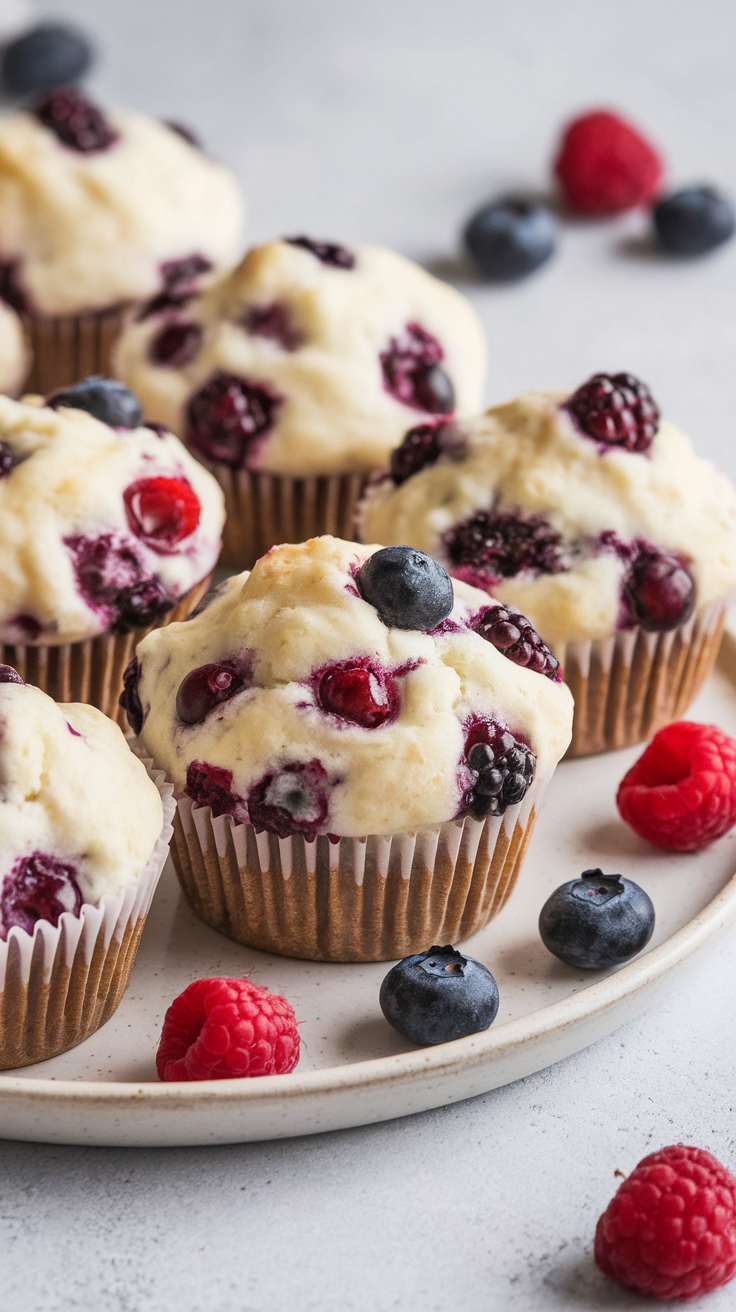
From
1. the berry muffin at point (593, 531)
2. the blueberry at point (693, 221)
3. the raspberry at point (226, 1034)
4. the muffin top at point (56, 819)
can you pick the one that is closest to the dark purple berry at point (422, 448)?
the berry muffin at point (593, 531)

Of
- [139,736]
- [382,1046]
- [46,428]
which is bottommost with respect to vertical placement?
[382,1046]

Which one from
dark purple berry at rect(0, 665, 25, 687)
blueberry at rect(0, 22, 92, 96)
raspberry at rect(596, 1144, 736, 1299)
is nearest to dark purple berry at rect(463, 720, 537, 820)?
raspberry at rect(596, 1144, 736, 1299)

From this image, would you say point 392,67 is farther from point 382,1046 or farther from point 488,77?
point 382,1046

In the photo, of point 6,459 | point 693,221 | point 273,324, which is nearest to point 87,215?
point 273,324

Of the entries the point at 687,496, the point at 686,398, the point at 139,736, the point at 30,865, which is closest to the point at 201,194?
the point at 686,398

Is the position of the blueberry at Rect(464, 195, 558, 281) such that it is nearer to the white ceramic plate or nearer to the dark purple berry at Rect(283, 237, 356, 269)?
the dark purple berry at Rect(283, 237, 356, 269)

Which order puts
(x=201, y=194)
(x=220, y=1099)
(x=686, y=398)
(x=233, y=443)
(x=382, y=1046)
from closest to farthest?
(x=220, y=1099), (x=382, y=1046), (x=233, y=443), (x=201, y=194), (x=686, y=398)

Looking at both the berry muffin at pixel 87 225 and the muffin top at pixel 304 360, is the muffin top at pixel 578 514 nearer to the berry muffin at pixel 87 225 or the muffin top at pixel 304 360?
the muffin top at pixel 304 360

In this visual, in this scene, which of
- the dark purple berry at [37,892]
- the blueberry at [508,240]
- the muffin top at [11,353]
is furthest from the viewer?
the blueberry at [508,240]
